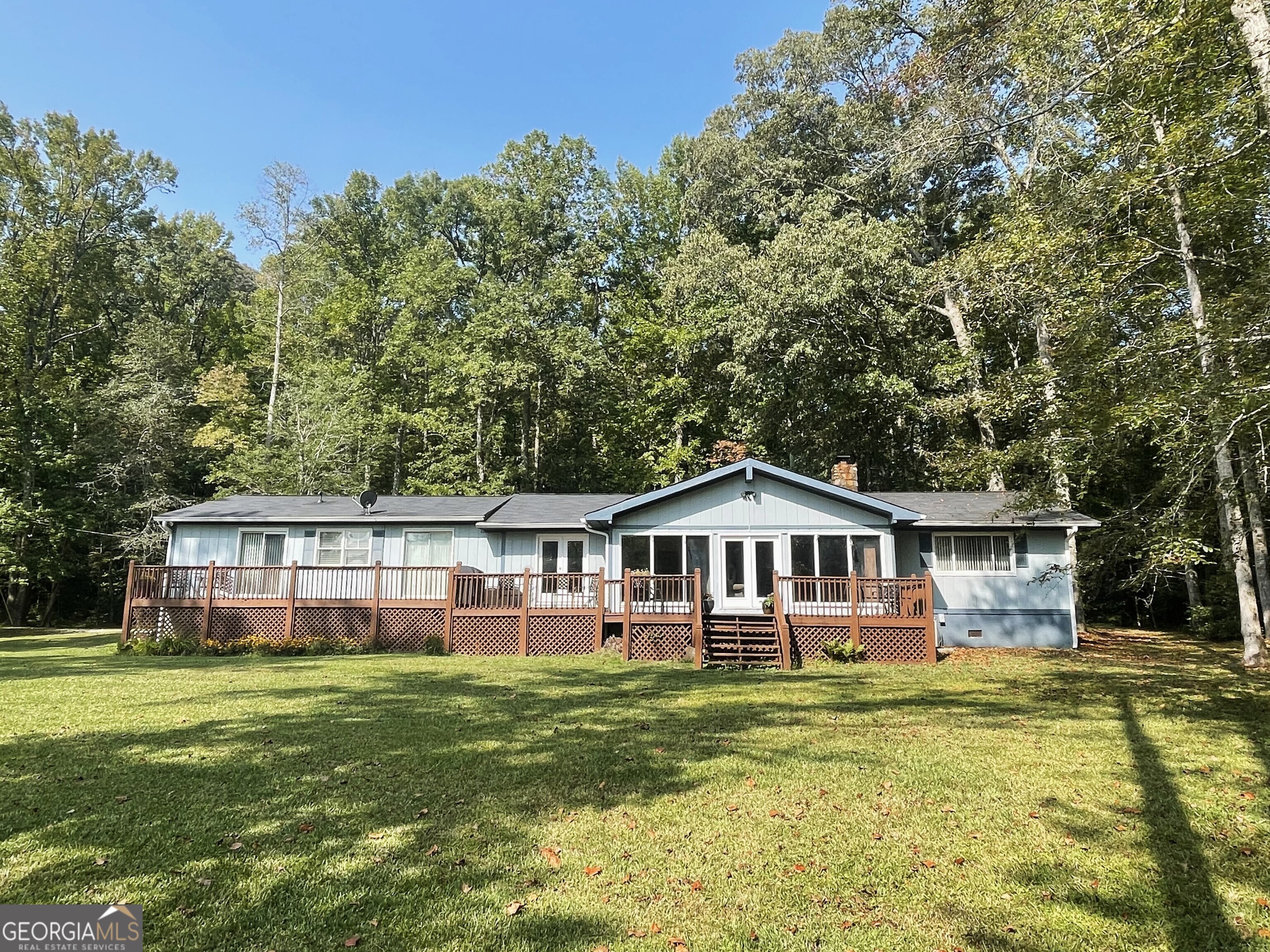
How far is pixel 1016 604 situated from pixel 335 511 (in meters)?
17.4

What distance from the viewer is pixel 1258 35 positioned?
705 cm

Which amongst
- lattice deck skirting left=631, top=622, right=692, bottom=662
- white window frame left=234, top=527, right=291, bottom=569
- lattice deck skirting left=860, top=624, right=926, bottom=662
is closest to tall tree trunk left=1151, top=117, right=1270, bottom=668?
lattice deck skirting left=860, top=624, right=926, bottom=662

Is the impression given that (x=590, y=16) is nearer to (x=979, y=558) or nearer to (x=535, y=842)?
(x=979, y=558)

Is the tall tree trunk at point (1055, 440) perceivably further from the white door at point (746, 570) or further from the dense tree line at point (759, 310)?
A: the white door at point (746, 570)

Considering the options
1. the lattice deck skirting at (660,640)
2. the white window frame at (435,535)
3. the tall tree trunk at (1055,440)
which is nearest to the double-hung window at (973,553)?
the tall tree trunk at (1055,440)

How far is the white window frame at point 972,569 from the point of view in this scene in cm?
1616

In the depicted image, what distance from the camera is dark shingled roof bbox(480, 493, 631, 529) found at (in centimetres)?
1691

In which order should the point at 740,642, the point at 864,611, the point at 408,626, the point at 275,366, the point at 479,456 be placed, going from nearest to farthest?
the point at 740,642 → the point at 864,611 → the point at 408,626 → the point at 479,456 → the point at 275,366

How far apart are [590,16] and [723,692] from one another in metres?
17.4

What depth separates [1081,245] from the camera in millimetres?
9797

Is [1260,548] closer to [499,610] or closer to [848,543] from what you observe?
[848,543]

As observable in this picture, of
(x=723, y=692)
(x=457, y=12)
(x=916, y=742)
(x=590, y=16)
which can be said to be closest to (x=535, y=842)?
(x=916, y=742)

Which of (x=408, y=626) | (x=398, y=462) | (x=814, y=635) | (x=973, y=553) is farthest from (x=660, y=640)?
(x=398, y=462)

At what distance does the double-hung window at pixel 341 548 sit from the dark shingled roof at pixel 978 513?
13.1 meters
